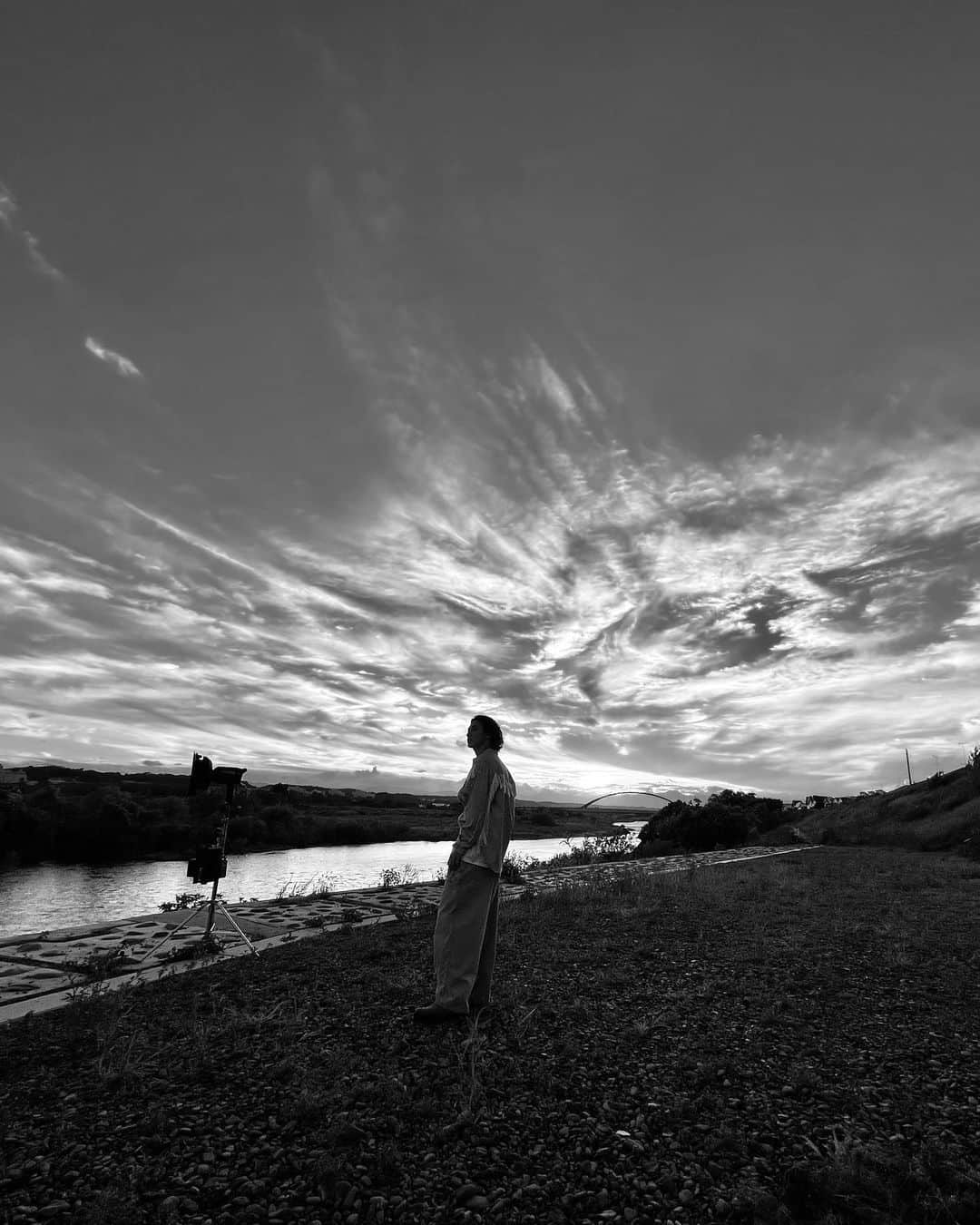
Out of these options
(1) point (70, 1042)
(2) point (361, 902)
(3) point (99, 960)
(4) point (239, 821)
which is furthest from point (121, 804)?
(1) point (70, 1042)

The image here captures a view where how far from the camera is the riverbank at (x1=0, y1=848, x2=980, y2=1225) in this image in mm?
2674

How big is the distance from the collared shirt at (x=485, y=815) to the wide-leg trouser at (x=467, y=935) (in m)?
0.10

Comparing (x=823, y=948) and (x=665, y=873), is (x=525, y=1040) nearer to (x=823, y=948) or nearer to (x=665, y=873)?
(x=823, y=948)

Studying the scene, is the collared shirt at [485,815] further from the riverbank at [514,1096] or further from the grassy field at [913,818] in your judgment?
the grassy field at [913,818]

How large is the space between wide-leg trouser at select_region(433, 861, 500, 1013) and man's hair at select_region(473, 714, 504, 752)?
921 millimetres

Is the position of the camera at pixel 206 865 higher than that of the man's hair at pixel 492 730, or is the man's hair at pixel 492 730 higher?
the man's hair at pixel 492 730

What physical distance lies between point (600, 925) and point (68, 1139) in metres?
6.64

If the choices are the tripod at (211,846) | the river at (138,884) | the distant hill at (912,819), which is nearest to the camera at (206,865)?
the tripod at (211,846)

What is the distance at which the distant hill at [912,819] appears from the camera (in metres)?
23.5

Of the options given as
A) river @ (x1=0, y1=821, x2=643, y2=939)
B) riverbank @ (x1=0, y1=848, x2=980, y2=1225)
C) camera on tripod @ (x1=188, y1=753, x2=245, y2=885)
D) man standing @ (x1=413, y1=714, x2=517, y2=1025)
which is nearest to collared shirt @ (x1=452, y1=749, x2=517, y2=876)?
man standing @ (x1=413, y1=714, x2=517, y2=1025)

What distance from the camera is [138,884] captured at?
57.6 feet

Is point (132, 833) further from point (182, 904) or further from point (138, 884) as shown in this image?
point (182, 904)

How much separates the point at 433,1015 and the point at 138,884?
52.6 ft

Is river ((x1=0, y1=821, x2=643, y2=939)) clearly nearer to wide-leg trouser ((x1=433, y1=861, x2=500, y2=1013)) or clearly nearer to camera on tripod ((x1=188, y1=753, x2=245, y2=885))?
camera on tripod ((x1=188, y1=753, x2=245, y2=885))
